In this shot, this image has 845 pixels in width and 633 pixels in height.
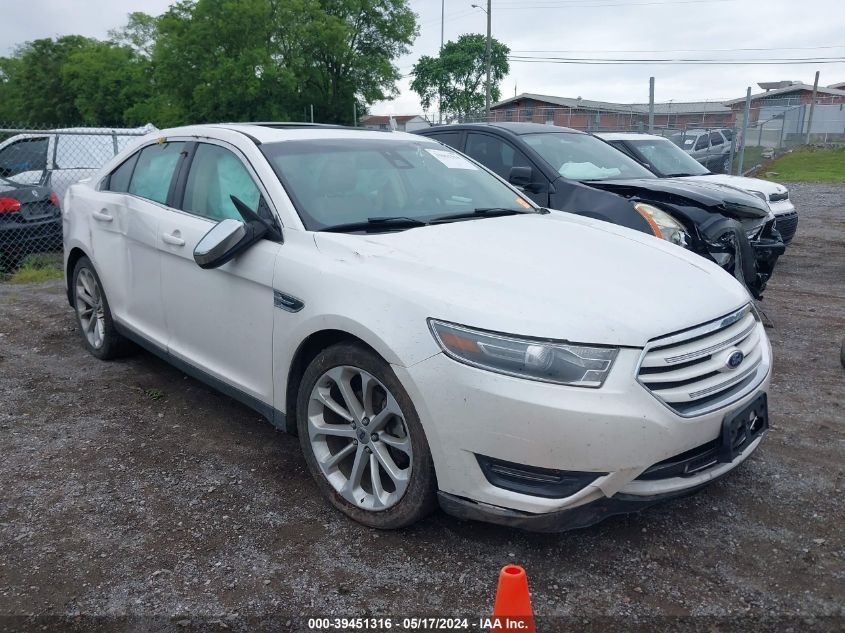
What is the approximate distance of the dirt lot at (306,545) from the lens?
A: 8.41 ft

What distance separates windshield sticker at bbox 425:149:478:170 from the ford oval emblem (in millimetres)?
2008

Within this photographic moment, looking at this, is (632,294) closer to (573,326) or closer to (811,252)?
(573,326)

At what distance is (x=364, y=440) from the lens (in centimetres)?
298

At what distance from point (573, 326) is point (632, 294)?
383 millimetres

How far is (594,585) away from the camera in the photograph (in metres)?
2.68

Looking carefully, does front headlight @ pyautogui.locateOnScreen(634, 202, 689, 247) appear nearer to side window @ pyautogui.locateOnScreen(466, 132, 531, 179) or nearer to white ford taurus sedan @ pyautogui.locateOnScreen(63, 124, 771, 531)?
side window @ pyautogui.locateOnScreen(466, 132, 531, 179)

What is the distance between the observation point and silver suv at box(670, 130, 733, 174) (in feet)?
65.7

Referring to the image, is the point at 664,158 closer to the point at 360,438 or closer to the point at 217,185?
the point at 217,185

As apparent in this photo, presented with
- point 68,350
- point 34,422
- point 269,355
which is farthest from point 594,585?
point 68,350

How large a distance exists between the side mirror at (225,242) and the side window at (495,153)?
370 centimetres

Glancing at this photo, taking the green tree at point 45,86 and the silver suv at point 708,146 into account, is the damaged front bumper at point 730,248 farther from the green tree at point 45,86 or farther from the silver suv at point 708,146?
the green tree at point 45,86

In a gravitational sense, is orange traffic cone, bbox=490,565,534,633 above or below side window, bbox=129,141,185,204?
below

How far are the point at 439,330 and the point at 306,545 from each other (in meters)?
1.09

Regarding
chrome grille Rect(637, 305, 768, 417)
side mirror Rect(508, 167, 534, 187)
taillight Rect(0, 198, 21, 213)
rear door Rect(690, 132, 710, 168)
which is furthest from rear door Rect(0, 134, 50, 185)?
rear door Rect(690, 132, 710, 168)
